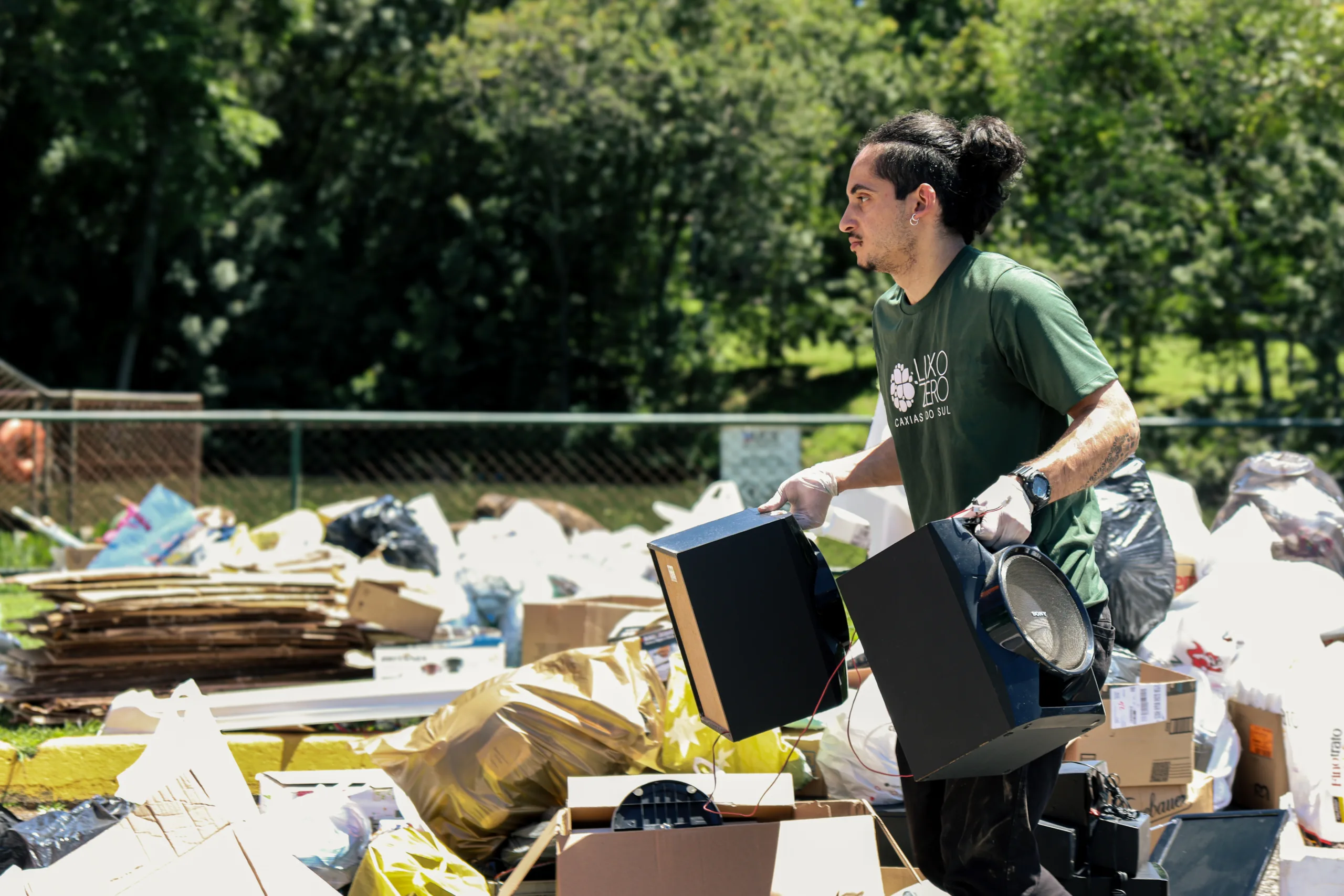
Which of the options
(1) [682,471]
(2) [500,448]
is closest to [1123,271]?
(1) [682,471]

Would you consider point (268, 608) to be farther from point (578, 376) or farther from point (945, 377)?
point (578, 376)

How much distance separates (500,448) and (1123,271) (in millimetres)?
7873

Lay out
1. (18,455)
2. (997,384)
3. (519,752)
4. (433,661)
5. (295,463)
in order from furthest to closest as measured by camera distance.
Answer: (18,455), (295,463), (433,661), (519,752), (997,384)

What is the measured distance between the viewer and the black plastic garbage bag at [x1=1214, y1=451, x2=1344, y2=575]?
4.97 metres

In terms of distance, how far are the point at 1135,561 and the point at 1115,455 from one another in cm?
238

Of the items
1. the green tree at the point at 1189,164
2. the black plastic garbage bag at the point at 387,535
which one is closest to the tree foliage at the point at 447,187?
the green tree at the point at 1189,164

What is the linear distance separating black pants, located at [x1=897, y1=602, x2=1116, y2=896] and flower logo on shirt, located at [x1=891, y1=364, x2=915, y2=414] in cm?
54

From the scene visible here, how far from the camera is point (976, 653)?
204 centimetres

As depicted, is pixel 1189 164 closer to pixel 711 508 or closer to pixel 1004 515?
pixel 711 508

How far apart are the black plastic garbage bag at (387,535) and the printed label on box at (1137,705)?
3801 mm

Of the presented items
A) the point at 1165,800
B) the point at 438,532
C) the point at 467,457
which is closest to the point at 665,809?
the point at 1165,800

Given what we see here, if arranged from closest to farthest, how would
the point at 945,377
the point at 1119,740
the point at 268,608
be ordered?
the point at 945,377 → the point at 1119,740 → the point at 268,608

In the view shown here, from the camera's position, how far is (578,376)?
82.1ft

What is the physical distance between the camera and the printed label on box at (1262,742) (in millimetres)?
3922
